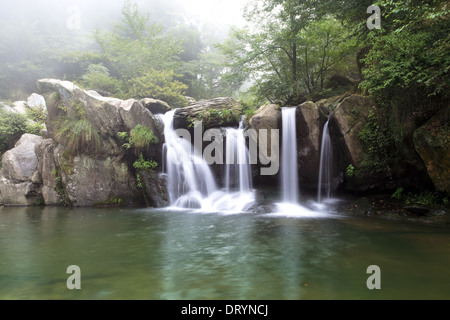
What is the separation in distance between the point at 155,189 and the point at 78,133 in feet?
13.1

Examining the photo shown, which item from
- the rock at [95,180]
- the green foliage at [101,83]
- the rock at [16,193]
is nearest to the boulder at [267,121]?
the rock at [95,180]

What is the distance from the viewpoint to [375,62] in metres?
7.62

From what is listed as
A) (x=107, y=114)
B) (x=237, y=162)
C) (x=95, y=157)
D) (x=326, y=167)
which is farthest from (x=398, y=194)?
(x=95, y=157)

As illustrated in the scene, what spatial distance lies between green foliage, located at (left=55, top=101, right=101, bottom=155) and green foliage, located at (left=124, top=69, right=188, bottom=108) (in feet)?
16.8

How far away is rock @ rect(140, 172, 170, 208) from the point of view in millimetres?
10930

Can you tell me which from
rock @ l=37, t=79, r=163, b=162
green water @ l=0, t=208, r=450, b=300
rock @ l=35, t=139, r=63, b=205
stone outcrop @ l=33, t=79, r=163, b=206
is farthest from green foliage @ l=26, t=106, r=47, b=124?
green water @ l=0, t=208, r=450, b=300

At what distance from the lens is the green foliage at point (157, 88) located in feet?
52.7

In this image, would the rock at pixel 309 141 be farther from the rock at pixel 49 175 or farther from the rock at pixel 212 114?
the rock at pixel 49 175

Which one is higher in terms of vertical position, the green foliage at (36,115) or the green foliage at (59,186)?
the green foliage at (36,115)

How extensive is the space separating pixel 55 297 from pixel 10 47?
30825 mm

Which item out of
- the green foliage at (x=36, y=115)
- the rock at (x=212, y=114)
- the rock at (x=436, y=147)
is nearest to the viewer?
the rock at (x=436, y=147)

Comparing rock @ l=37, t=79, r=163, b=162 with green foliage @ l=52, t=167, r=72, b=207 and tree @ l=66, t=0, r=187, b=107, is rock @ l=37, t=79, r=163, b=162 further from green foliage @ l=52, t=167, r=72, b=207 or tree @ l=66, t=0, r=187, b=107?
tree @ l=66, t=0, r=187, b=107

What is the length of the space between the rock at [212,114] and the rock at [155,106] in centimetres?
148
